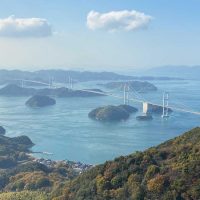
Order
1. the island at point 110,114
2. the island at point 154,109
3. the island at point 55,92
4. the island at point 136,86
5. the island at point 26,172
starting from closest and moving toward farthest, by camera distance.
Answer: the island at point 26,172 < the island at point 110,114 < the island at point 154,109 < the island at point 55,92 < the island at point 136,86

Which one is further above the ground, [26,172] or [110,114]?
[26,172]

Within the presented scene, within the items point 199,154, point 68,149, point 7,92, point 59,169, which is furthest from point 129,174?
point 7,92

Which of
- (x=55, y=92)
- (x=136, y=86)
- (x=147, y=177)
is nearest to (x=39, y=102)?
(x=55, y=92)

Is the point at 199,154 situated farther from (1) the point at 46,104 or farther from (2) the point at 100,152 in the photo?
(1) the point at 46,104

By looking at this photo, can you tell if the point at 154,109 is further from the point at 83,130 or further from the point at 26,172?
the point at 26,172

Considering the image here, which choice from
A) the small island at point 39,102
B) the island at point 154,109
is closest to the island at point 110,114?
the island at point 154,109

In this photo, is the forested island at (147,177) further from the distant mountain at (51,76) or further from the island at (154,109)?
the distant mountain at (51,76)

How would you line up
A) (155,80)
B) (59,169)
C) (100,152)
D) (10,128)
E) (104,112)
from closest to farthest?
(59,169) < (100,152) < (10,128) < (104,112) < (155,80)

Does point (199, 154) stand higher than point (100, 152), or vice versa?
point (199, 154)
